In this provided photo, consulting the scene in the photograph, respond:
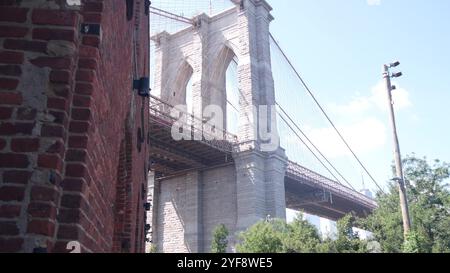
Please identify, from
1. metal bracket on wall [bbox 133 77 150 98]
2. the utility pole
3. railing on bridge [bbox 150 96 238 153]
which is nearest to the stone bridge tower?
railing on bridge [bbox 150 96 238 153]

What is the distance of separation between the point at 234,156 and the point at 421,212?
37.0 feet

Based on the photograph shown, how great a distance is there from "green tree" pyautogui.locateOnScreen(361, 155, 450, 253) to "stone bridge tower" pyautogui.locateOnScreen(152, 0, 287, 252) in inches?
238

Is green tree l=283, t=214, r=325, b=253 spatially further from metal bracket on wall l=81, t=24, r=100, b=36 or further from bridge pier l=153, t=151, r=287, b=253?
metal bracket on wall l=81, t=24, r=100, b=36

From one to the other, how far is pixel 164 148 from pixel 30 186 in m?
24.3

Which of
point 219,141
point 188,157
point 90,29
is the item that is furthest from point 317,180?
point 90,29

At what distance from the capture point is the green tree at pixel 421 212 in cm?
2298

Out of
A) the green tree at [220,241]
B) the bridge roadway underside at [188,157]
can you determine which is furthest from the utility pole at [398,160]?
the green tree at [220,241]

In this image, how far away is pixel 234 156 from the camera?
2800 cm

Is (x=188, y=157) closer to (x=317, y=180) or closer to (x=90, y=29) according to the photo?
(x=317, y=180)

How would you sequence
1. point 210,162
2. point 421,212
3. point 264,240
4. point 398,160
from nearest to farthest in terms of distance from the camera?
point 398,160, point 264,240, point 421,212, point 210,162

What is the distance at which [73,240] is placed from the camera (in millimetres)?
2154

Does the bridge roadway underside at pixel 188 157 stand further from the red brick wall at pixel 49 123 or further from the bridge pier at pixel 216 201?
the red brick wall at pixel 49 123

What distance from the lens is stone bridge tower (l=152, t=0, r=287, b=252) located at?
27188 mm
